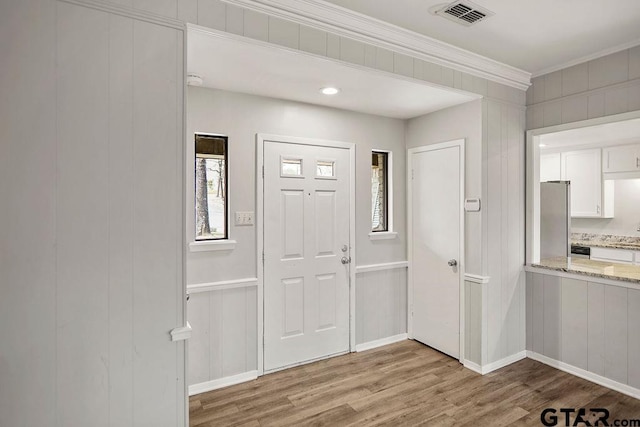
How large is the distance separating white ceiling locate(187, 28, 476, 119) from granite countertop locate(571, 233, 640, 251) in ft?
12.2

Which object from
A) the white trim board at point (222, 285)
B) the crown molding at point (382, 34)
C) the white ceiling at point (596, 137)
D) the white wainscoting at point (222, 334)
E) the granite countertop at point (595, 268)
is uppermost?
the crown molding at point (382, 34)

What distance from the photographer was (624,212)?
5340 mm

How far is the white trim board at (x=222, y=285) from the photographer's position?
9.31ft

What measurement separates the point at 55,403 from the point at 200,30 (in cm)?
197

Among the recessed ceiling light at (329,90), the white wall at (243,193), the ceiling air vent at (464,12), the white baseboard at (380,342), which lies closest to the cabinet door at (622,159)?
the white wall at (243,193)

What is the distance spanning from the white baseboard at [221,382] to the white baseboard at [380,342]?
1.14 metres

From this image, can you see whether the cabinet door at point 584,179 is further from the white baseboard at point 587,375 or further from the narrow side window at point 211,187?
the narrow side window at point 211,187

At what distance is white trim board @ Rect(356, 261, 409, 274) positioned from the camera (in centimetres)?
368

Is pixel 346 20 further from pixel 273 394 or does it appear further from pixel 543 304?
pixel 543 304

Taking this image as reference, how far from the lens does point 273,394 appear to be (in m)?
2.85

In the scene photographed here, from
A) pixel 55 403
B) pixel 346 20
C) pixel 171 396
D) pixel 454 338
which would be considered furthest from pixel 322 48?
pixel 454 338

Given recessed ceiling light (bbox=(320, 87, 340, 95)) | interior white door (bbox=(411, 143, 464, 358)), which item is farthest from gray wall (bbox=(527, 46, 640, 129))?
recessed ceiling light (bbox=(320, 87, 340, 95))

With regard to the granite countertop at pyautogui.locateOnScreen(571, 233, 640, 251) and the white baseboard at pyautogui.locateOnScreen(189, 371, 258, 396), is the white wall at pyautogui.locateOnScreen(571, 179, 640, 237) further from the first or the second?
the white baseboard at pyautogui.locateOnScreen(189, 371, 258, 396)

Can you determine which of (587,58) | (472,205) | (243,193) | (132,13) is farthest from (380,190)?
(132,13)
